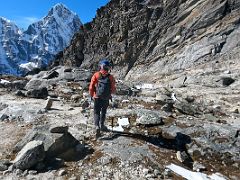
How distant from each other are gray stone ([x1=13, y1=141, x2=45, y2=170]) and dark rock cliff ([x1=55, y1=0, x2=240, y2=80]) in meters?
42.2

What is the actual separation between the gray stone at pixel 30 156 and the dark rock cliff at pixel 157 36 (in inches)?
1662

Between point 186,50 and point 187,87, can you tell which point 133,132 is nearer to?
point 187,87

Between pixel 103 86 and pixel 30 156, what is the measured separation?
175 inches

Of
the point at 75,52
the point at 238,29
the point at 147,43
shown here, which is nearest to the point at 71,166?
the point at 238,29

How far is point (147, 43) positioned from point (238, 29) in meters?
30.2

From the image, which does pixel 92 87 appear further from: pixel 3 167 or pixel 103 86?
pixel 3 167

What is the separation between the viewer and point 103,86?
652 inches

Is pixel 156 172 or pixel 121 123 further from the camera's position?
pixel 121 123

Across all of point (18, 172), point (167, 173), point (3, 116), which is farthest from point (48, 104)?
point (167, 173)

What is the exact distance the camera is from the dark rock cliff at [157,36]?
5962 cm

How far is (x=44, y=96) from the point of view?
93.1 ft

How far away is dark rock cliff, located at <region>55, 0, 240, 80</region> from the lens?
59625mm

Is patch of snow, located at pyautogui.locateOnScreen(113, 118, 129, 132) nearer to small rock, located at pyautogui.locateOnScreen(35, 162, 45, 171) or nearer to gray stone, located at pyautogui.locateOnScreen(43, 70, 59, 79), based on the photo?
small rock, located at pyautogui.locateOnScreen(35, 162, 45, 171)

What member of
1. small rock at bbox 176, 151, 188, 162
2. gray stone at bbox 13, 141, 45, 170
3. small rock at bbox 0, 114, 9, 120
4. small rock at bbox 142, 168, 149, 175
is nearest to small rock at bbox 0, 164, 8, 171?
gray stone at bbox 13, 141, 45, 170
